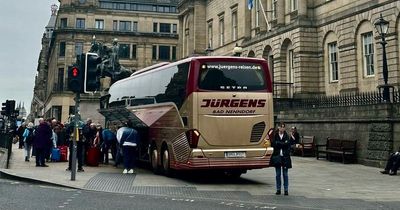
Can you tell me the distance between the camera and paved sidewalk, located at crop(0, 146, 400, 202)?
12398 millimetres

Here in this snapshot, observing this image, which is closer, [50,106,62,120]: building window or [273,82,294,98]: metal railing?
[273,82,294,98]: metal railing

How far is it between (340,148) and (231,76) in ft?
30.8

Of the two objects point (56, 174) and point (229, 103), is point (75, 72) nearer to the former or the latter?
point (56, 174)

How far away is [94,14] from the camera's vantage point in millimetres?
79812

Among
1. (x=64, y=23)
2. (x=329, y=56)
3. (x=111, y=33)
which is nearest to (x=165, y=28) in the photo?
(x=111, y=33)

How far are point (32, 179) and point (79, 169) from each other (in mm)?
2871

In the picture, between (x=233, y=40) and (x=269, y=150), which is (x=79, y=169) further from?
(x=233, y=40)

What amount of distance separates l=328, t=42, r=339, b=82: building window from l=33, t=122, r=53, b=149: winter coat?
894 inches

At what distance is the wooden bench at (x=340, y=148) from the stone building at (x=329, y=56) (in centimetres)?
36

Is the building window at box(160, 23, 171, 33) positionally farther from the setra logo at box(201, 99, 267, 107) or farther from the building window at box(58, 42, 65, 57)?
the setra logo at box(201, 99, 267, 107)

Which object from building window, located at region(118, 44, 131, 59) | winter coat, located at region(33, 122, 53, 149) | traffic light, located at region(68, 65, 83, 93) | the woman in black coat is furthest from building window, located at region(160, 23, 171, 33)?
the woman in black coat

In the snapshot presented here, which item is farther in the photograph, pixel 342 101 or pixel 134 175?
pixel 342 101

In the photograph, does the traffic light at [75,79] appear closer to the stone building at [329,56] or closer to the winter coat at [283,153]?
the winter coat at [283,153]

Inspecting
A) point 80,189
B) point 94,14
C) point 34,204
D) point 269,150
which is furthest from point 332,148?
point 94,14
